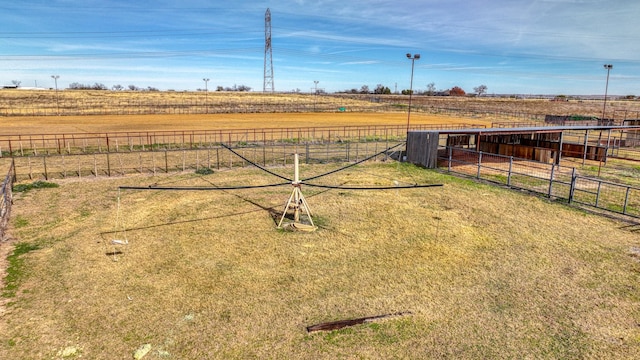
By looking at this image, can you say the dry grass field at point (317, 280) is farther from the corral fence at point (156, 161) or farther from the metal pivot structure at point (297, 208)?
the corral fence at point (156, 161)

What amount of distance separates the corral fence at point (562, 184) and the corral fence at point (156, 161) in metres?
6.34

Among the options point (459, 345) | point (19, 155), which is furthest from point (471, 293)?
point (19, 155)

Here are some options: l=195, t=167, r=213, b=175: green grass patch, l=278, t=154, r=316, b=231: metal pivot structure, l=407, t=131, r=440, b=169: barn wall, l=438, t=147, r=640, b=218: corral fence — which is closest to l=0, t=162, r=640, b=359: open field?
l=278, t=154, r=316, b=231: metal pivot structure

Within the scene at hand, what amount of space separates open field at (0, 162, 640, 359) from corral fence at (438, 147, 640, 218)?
1.67 metres

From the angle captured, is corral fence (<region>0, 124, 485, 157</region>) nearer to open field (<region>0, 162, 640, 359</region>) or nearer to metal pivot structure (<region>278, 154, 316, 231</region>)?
open field (<region>0, 162, 640, 359</region>)

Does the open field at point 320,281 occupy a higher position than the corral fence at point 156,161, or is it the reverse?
the corral fence at point 156,161

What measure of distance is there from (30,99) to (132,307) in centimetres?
11476

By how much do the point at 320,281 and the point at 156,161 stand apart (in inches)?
Answer: 913

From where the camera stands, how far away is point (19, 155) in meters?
33.0

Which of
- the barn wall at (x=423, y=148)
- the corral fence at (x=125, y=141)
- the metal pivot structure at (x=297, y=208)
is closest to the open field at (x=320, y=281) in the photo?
the metal pivot structure at (x=297, y=208)

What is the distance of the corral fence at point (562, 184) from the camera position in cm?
1962

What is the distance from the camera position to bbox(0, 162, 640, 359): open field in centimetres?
938

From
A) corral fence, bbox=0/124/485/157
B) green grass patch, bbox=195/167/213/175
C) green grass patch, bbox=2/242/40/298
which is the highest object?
corral fence, bbox=0/124/485/157

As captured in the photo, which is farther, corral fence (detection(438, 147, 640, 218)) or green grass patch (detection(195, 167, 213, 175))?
green grass patch (detection(195, 167, 213, 175))
